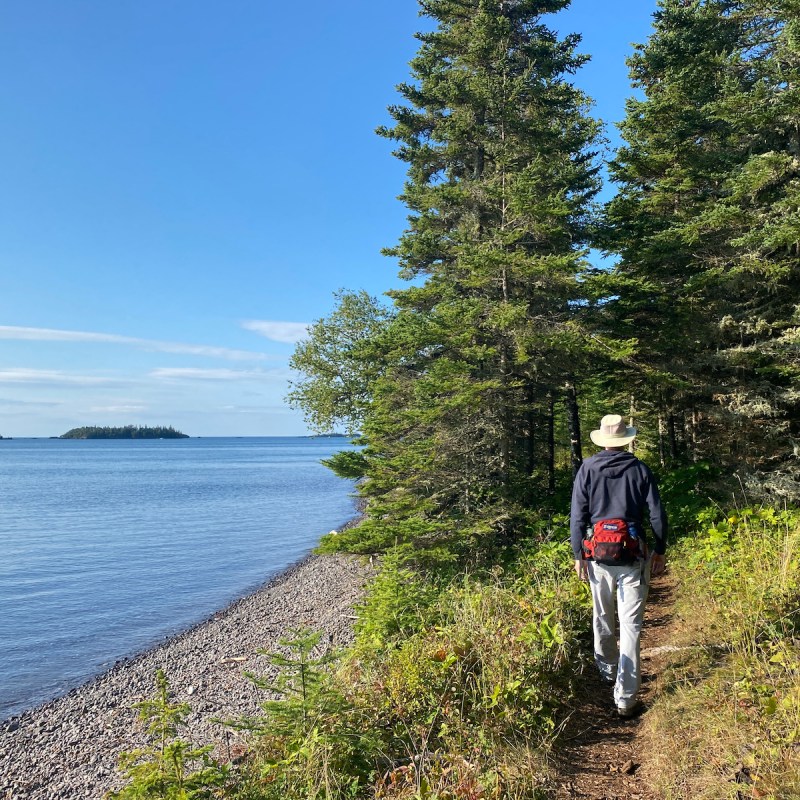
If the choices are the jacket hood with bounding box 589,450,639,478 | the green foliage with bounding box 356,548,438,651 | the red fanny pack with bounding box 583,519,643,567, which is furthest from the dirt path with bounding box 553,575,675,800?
the green foliage with bounding box 356,548,438,651

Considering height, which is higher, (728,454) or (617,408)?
(617,408)

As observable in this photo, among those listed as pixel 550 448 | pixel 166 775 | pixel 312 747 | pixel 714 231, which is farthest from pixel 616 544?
pixel 550 448

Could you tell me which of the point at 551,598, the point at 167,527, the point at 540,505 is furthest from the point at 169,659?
the point at 167,527

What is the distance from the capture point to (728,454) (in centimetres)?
1191

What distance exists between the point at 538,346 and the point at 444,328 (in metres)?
1.95

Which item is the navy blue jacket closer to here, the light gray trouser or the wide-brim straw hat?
the wide-brim straw hat

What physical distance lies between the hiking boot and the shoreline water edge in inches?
137

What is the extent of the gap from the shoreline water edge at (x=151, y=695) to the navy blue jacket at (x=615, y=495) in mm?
3770

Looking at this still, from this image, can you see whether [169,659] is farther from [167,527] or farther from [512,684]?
[167,527]

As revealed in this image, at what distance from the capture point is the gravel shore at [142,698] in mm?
8242

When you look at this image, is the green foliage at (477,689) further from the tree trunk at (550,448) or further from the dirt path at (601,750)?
the tree trunk at (550,448)

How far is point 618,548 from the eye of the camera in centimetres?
446

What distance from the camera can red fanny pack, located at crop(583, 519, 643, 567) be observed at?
4.47 metres

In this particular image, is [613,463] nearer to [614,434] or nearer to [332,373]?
[614,434]
